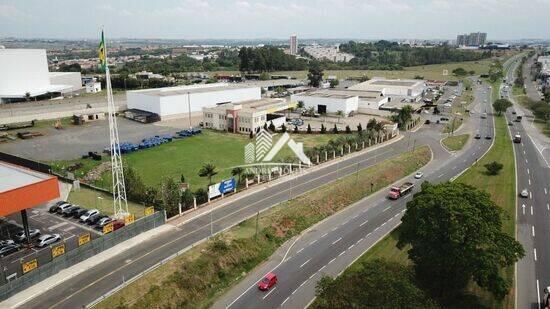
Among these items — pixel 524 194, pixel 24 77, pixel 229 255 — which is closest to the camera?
pixel 229 255

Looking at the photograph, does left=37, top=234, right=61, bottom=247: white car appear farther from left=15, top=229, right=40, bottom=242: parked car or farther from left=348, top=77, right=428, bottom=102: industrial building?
left=348, top=77, right=428, bottom=102: industrial building

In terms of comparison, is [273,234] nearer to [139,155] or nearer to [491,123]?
[139,155]

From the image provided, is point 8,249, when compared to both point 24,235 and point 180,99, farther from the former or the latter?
point 180,99

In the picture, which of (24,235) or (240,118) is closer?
(24,235)

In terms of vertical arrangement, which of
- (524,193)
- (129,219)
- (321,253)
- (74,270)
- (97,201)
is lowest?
(321,253)

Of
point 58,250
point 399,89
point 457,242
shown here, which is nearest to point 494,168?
point 457,242

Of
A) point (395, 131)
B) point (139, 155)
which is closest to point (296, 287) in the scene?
point (139, 155)

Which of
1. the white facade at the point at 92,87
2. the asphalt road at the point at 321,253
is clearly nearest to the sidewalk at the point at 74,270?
the asphalt road at the point at 321,253

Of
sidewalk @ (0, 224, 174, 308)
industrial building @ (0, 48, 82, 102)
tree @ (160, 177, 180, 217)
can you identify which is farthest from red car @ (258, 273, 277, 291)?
industrial building @ (0, 48, 82, 102)
